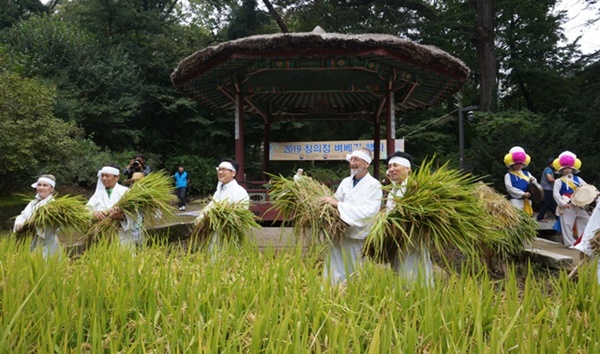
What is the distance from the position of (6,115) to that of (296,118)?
19.7ft

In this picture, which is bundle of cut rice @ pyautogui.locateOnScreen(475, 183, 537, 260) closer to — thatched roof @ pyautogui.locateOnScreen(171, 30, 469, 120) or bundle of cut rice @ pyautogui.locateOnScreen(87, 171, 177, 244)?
thatched roof @ pyautogui.locateOnScreen(171, 30, 469, 120)

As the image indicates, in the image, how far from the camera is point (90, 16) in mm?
16938

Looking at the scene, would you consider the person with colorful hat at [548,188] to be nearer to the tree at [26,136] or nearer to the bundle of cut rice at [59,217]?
the bundle of cut rice at [59,217]

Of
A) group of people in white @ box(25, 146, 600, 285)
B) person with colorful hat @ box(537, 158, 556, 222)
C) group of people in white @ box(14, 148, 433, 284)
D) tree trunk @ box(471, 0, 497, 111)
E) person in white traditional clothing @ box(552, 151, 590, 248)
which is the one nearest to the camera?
group of people in white @ box(25, 146, 600, 285)

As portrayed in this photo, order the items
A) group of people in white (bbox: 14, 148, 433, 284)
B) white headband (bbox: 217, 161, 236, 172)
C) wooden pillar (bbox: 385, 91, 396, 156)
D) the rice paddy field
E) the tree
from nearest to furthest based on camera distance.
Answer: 1. the rice paddy field
2. group of people in white (bbox: 14, 148, 433, 284)
3. white headband (bbox: 217, 161, 236, 172)
4. wooden pillar (bbox: 385, 91, 396, 156)
5. the tree

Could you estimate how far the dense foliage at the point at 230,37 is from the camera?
13.8 metres

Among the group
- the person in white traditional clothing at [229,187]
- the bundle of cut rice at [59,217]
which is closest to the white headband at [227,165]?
the person in white traditional clothing at [229,187]

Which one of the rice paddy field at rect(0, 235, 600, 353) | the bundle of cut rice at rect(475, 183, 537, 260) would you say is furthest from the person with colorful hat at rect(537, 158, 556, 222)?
the rice paddy field at rect(0, 235, 600, 353)

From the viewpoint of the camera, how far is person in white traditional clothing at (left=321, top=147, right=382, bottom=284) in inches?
126

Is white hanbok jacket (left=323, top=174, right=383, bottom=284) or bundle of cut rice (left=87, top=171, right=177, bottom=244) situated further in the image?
bundle of cut rice (left=87, top=171, right=177, bottom=244)

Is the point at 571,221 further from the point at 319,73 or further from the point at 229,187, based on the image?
the point at 229,187

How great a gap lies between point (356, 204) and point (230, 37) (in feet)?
52.9

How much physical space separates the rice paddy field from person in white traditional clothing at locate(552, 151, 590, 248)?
4.30m

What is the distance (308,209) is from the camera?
10.1 ft
